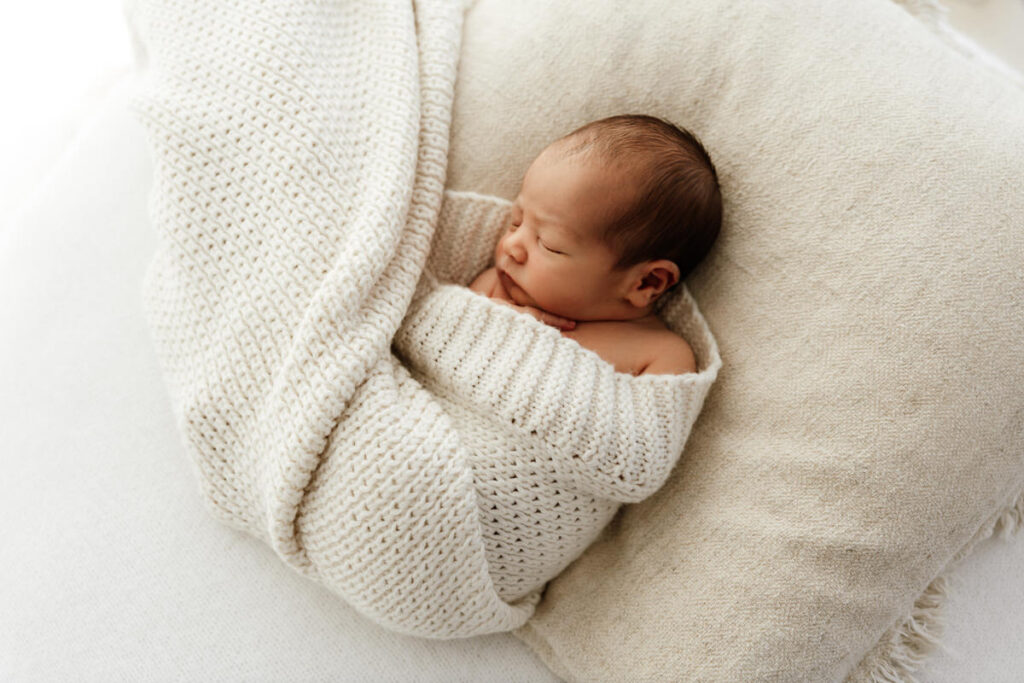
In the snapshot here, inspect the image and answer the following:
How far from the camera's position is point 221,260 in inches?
38.6

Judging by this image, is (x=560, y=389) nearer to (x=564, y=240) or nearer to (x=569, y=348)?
(x=569, y=348)

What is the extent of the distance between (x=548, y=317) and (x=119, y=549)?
0.71 meters

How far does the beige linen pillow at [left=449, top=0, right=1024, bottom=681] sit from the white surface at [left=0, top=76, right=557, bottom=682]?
12.0 inches

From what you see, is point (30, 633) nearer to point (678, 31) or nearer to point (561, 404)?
point (561, 404)

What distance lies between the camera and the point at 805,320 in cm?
100

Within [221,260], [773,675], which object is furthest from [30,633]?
[773,675]

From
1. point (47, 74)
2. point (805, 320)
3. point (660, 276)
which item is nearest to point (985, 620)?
point (805, 320)

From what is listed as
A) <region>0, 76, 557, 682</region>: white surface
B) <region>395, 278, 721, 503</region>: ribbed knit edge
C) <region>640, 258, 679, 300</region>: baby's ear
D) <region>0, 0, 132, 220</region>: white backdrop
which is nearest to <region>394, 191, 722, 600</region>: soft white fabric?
<region>395, 278, 721, 503</region>: ribbed knit edge

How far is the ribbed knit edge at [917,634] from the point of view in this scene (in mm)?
990

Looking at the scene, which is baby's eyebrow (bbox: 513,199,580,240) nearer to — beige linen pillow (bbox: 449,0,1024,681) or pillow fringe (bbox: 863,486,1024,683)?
beige linen pillow (bbox: 449,0,1024,681)

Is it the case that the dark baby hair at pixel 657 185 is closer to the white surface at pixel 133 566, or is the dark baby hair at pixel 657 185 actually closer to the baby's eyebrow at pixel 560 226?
the baby's eyebrow at pixel 560 226

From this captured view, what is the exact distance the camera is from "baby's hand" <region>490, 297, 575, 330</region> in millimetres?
1082

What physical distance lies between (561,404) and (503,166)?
0.40 metres

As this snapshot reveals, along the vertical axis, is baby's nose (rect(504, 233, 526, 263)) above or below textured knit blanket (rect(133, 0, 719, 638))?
above
